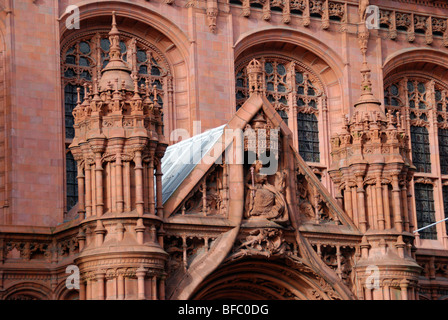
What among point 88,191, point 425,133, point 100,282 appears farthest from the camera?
point 425,133

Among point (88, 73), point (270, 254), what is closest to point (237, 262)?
point (270, 254)

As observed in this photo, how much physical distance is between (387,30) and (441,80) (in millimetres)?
3811

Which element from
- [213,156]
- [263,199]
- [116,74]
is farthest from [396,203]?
[116,74]

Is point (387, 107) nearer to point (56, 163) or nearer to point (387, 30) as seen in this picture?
point (387, 30)

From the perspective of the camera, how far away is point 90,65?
45.8 meters

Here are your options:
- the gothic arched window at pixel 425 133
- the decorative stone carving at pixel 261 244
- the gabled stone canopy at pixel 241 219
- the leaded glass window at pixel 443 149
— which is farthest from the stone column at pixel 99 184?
the leaded glass window at pixel 443 149

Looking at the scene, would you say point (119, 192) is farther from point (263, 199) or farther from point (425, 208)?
point (425, 208)

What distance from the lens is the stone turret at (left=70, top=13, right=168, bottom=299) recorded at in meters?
33.3

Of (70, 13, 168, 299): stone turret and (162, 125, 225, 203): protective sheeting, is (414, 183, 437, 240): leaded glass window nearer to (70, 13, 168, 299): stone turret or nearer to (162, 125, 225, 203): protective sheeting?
(162, 125, 225, 203): protective sheeting

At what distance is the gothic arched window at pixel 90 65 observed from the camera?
1745 inches

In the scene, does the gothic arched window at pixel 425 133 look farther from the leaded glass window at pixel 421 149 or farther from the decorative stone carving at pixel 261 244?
the decorative stone carving at pixel 261 244

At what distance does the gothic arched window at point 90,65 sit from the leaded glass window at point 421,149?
36.2ft

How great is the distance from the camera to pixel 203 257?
1383 inches

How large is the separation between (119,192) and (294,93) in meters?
16.5
